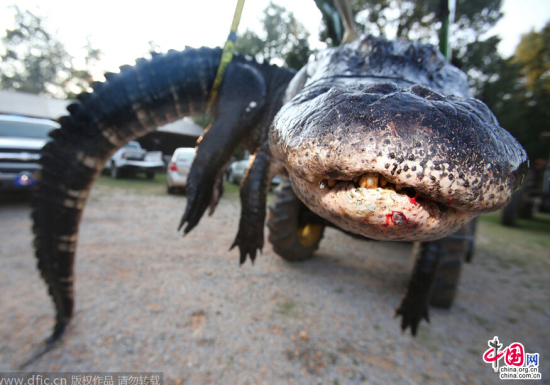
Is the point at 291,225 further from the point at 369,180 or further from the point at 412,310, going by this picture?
the point at 369,180

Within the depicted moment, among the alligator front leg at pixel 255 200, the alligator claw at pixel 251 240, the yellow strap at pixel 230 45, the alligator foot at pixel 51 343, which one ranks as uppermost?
the yellow strap at pixel 230 45

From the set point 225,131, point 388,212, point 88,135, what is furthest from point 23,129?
point 388,212

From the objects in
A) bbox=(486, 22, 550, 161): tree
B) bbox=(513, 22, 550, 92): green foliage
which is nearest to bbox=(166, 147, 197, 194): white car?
bbox=(486, 22, 550, 161): tree

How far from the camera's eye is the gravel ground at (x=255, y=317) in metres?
1.77

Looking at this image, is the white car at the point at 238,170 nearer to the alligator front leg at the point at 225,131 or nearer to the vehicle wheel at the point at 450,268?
the vehicle wheel at the point at 450,268

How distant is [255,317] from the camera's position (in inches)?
89.9

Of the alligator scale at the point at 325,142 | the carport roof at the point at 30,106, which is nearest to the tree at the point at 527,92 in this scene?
the alligator scale at the point at 325,142

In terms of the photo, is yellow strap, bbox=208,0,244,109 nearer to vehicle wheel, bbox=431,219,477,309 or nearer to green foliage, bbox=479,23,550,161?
vehicle wheel, bbox=431,219,477,309

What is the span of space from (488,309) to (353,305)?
4.48 feet

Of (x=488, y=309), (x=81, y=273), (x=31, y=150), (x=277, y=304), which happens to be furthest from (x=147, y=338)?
(x=31, y=150)

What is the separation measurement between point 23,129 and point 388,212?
23.5 feet

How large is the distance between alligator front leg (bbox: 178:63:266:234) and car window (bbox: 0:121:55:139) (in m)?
5.37

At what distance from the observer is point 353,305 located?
260cm

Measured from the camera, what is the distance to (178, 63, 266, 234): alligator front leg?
1695 millimetres
